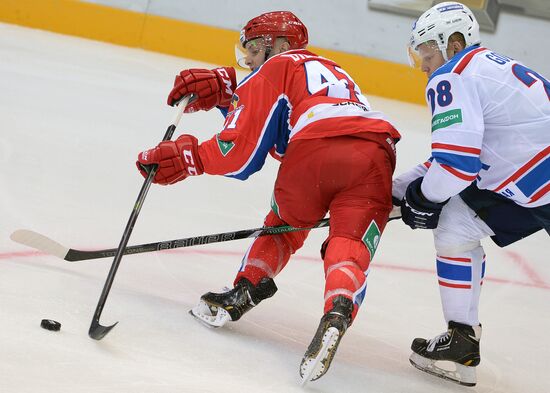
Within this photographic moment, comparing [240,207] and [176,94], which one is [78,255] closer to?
[176,94]

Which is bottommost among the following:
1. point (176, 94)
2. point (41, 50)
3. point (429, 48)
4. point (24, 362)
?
point (41, 50)

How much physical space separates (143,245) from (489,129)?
109 centimetres

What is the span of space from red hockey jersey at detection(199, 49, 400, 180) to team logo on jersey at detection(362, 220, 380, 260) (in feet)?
0.90

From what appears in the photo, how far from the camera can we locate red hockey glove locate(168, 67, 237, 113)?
3131 millimetres

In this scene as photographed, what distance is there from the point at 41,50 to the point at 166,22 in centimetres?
139

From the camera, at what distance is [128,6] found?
8.20m

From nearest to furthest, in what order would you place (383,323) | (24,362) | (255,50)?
1. (24,362)
2. (255,50)
3. (383,323)

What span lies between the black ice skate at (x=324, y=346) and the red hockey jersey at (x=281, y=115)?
0.56 metres

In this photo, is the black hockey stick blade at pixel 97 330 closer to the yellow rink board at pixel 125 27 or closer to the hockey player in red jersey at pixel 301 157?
the hockey player in red jersey at pixel 301 157

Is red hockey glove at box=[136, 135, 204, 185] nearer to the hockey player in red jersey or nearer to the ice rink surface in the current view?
the hockey player in red jersey

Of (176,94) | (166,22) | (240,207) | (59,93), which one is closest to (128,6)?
(166,22)

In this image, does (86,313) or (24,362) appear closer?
(24,362)

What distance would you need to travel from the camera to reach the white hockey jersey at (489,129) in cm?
247

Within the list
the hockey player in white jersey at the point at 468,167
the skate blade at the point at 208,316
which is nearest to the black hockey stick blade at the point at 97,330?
the skate blade at the point at 208,316
